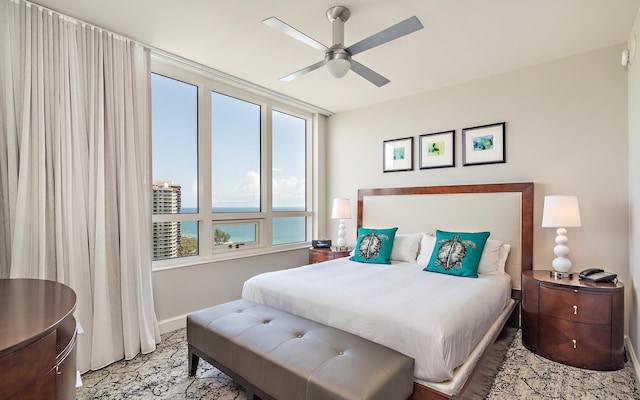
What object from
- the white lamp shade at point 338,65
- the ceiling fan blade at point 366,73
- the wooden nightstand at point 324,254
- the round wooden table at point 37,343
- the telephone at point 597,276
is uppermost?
the ceiling fan blade at point 366,73

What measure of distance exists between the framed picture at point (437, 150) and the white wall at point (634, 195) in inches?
60.1

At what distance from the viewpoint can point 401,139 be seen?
4230 mm

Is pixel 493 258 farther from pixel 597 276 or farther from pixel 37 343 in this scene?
pixel 37 343

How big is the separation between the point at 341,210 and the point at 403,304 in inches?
93.0

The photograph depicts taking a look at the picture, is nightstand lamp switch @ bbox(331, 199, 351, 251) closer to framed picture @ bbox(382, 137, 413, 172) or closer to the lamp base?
framed picture @ bbox(382, 137, 413, 172)

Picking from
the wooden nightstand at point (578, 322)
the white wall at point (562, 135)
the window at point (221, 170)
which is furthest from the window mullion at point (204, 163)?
the wooden nightstand at point (578, 322)

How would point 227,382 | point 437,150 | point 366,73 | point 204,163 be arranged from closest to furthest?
point 227,382 < point 366,73 < point 204,163 < point 437,150

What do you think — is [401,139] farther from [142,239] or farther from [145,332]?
[145,332]

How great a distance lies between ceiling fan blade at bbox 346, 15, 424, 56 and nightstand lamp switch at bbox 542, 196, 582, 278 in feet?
6.46

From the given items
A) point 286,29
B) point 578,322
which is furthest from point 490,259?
point 286,29

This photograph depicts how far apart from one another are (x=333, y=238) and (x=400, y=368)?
11.3 feet

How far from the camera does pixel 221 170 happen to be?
3807 millimetres

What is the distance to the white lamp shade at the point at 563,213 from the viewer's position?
2691 mm

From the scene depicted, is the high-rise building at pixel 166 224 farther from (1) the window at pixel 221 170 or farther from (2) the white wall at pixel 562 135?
(2) the white wall at pixel 562 135
